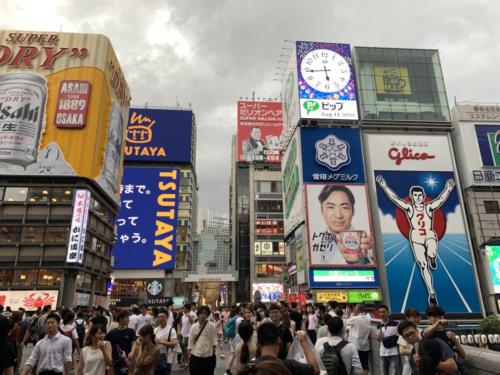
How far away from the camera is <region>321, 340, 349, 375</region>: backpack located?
4844 millimetres

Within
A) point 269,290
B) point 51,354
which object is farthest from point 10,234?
point 51,354

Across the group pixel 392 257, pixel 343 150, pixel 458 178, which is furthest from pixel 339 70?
pixel 392 257

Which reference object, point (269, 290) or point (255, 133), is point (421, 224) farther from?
point (255, 133)

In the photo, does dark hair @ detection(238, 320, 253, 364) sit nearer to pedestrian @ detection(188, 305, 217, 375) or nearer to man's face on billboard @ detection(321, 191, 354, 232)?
pedestrian @ detection(188, 305, 217, 375)

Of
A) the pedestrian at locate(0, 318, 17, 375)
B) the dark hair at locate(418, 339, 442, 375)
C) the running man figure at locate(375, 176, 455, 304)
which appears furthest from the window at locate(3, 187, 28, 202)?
the dark hair at locate(418, 339, 442, 375)

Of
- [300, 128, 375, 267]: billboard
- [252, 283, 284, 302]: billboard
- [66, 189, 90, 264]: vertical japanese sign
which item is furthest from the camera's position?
[252, 283, 284, 302]: billboard

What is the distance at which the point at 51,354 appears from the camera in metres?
5.93

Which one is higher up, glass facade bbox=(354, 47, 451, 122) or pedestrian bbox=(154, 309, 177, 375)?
glass facade bbox=(354, 47, 451, 122)

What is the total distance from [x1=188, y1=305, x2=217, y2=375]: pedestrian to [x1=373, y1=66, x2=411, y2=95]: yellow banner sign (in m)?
41.9

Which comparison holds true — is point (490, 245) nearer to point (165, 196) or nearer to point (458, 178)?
point (458, 178)

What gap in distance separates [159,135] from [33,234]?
128 feet

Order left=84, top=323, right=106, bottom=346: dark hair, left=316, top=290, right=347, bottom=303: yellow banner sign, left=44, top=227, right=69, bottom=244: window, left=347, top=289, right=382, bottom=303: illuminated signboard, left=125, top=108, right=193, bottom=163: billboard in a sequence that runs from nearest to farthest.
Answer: left=84, top=323, right=106, bottom=346: dark hair < left=316, top=290, right=347, bottom=303: yellow banner sign < left=347, top=289, right=382, bottom=303: illuminated signboard < left=44, top=227, right=69, bottom=244: window < left=125, top=108, right=193, bottom=163: billboard

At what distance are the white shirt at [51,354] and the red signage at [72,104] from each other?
1660 inches

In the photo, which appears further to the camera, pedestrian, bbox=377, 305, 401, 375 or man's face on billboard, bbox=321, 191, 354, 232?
man's face on billboard, bbox=321, 191, 354, 232
